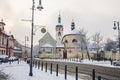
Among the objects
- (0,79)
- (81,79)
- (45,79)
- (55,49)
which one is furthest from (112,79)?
(55,49)

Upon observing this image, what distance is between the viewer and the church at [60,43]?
130m

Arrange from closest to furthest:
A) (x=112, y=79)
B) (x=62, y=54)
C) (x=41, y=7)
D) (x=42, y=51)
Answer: (x=112, y=79)
(x=41, y=7)
(x=62, y=54)
(x=42, y=51)

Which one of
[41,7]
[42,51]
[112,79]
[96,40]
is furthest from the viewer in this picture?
[42,51]

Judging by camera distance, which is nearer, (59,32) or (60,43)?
(60,43)

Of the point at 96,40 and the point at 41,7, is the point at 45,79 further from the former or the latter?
the point at 96,40

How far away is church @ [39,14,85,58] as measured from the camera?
130000 mm

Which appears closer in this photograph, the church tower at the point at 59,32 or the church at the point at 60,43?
the church at the point at 60,43

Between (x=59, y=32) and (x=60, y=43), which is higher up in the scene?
(x=59, y=32)

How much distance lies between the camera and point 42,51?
144375 millimetres

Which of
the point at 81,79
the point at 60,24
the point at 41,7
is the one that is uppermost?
the point at 60,24

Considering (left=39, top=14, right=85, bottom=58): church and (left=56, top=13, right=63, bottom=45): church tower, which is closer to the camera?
(left=39, top=14, right=85, bottom=58): church

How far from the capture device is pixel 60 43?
483 ft

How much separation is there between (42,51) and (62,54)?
1836 centimetres

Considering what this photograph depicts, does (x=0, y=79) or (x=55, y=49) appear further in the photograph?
(x=55, y=49)
